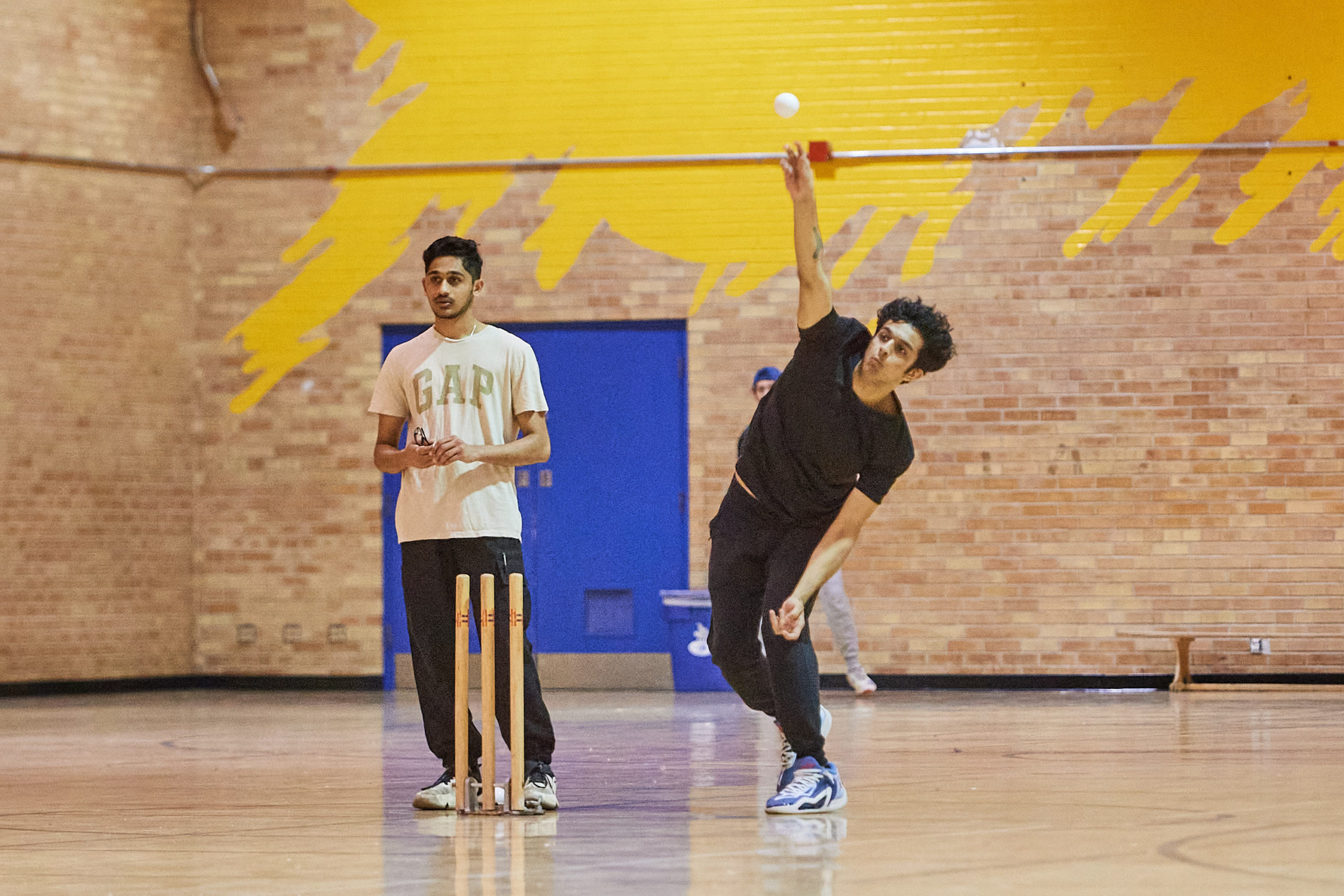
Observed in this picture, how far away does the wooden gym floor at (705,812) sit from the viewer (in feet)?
10.6

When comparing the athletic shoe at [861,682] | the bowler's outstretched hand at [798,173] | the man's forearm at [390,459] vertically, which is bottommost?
the athletic shoe at [861,682]

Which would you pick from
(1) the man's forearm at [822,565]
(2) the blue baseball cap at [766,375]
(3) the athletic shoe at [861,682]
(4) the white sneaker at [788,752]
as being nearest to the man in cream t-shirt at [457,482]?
(4) the white sneaker at [788,752]

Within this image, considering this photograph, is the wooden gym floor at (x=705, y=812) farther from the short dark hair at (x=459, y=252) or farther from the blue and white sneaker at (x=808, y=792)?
the short dark hair at (x=459, y=252)

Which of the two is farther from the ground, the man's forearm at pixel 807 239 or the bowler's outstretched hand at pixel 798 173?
the bowler's outstretched hand at pixel 798 173

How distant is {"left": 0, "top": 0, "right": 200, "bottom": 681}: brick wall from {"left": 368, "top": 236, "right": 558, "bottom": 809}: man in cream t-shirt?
20.9 feet

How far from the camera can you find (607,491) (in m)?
10.3

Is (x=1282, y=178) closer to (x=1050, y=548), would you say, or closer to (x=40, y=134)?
(x=1050, y=548)

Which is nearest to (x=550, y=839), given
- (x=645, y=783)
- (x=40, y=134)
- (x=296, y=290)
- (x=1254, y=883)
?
(x=645, y=783)

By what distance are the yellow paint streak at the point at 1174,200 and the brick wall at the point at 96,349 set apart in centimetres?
675

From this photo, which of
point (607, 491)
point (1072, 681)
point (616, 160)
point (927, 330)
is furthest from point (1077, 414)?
point (927, 330)

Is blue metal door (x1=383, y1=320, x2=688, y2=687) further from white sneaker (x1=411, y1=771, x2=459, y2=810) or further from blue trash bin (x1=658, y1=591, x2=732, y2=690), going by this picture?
white sneaker (x1=411, y1=771, x2=459, y2=810)

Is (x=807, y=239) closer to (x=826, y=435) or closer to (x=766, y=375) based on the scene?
(x=826, y=435)

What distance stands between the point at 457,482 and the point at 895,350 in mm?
1358

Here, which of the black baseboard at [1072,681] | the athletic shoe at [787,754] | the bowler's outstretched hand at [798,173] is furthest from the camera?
the black baseboard at [1072,681]
